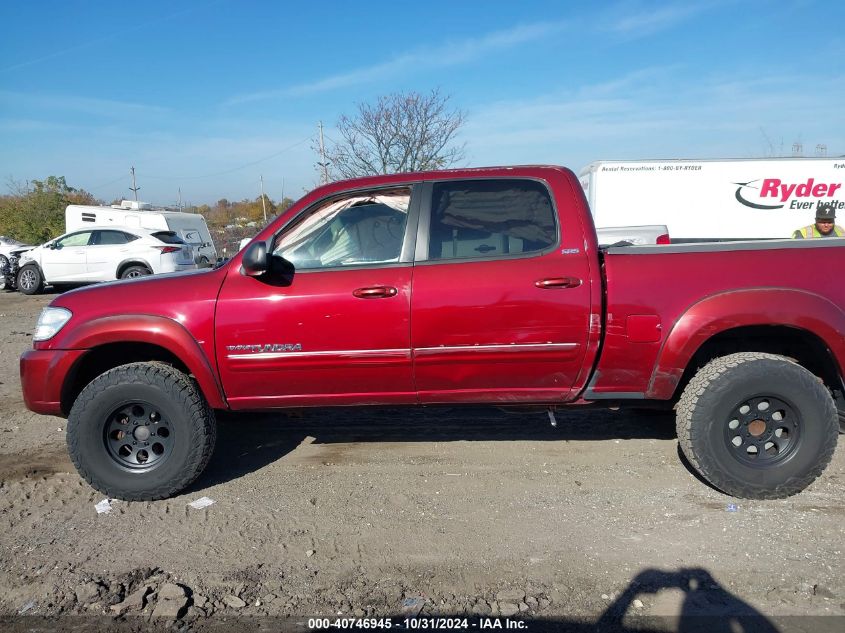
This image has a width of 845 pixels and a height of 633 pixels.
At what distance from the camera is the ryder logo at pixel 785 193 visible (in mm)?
15984

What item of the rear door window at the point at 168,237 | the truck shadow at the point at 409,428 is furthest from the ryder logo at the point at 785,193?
the rear door window at the point at 168,237

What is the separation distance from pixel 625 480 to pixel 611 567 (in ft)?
3.47

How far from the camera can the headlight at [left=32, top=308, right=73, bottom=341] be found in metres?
3.83

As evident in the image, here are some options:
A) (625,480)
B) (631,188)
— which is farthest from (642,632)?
(631,188)

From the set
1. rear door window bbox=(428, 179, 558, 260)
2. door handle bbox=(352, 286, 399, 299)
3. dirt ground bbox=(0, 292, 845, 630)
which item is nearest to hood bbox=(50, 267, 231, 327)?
door handle bbox=(352, 286, 399, 299)

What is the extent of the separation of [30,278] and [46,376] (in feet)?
43.0

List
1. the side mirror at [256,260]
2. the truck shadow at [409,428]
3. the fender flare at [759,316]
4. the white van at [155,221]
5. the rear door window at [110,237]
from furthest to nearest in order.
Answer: the white van at [155,221], the rear door window at [110,237], the truck shadow at [409,428], the side mirror at [256,260], the fender flare at [759,316]

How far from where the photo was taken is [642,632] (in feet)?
8.50

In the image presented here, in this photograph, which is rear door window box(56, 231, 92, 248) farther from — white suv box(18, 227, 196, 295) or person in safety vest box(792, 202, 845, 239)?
person in safety vest box(792, 202, 845, 239)

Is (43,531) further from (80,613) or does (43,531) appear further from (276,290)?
(276,290)

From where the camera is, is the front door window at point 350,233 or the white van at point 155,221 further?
the white van at point 155,221

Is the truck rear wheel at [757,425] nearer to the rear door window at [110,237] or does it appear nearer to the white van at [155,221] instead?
the white van at [155,221]

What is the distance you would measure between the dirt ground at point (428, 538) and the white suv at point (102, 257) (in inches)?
389

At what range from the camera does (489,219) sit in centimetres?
377
